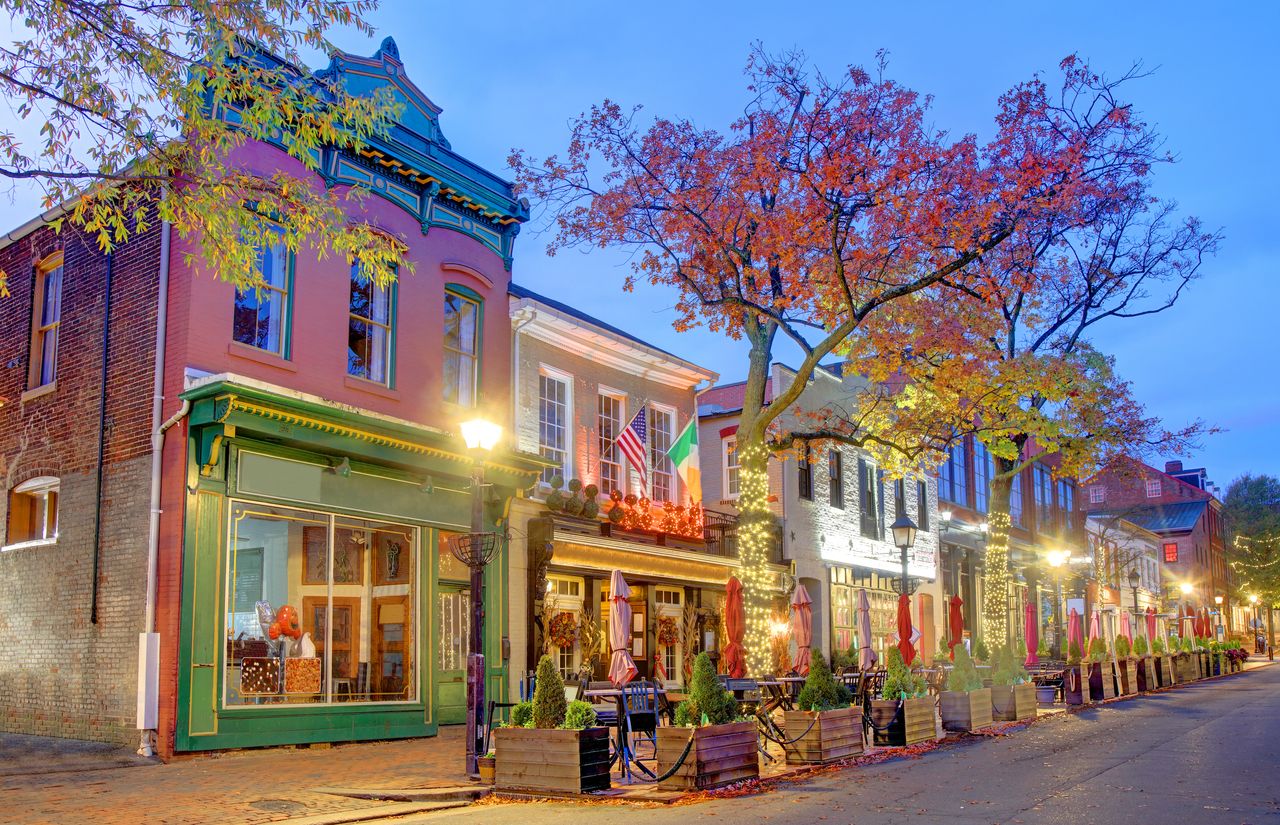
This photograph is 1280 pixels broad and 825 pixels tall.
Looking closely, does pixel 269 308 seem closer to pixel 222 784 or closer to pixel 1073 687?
pixel 222 784

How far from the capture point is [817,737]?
13641 mm

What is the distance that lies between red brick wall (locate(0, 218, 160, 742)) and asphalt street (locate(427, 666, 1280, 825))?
652 cm

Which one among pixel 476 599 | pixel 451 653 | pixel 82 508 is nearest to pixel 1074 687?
pixel 451 653

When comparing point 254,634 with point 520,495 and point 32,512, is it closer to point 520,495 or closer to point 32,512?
point 32,512

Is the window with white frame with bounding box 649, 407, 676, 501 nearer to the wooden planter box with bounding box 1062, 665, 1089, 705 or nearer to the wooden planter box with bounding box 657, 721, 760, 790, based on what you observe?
the wooden planter box with bounding box 1062, 665, 1089, 705

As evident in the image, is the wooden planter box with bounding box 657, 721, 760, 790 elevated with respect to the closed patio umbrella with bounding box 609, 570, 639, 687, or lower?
lower

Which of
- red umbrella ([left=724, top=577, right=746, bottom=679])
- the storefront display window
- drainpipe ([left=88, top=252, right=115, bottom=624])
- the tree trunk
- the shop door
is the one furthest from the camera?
the tree trunk

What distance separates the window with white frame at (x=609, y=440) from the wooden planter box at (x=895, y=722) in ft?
28.6

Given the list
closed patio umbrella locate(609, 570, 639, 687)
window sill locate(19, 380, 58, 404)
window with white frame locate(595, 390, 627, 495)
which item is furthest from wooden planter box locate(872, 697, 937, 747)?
window sill locate(19, 380, 58, 404)

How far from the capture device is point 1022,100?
19.8m

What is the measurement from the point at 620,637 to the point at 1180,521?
73626 millimetres

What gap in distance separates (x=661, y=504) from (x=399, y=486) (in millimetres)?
8220

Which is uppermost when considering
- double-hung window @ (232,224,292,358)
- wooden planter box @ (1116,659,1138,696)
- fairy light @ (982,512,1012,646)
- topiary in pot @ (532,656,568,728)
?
double-hung window @ (232,224,292,358)

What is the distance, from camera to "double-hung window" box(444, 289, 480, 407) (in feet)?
63.6
